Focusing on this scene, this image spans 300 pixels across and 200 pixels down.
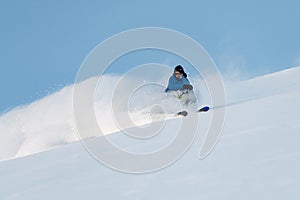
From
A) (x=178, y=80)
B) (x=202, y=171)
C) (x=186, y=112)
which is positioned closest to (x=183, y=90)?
(x=178, y=80)

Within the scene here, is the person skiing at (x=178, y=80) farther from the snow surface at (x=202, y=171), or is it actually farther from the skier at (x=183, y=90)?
the snow surface at (x=202, y=171)

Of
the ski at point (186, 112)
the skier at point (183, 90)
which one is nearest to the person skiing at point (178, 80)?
the skier at point (183, 90)

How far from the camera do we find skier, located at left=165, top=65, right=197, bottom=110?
30.7 ft

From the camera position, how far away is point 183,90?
945cm

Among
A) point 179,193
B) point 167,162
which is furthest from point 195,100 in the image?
point 179,193

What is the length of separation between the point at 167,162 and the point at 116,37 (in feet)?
10.0

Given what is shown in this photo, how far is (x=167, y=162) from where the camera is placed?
4.93 meters

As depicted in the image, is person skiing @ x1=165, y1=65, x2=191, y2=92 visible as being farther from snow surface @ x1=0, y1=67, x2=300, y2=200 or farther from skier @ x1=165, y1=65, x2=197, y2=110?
snow surface @ x1=0, y1=67, x2=300, y2=200

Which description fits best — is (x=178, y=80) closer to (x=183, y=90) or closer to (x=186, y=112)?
(x=183, y=90)

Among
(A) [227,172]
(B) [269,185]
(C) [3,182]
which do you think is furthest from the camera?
(C) [3,182]

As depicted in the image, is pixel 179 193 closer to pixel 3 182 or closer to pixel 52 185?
pixel 52 185

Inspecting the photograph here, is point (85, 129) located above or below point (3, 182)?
above

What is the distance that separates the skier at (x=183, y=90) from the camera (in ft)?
30.7

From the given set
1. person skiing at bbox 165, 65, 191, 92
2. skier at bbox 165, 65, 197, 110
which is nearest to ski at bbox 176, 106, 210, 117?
skier at bbox 165, 65, 197, 110
